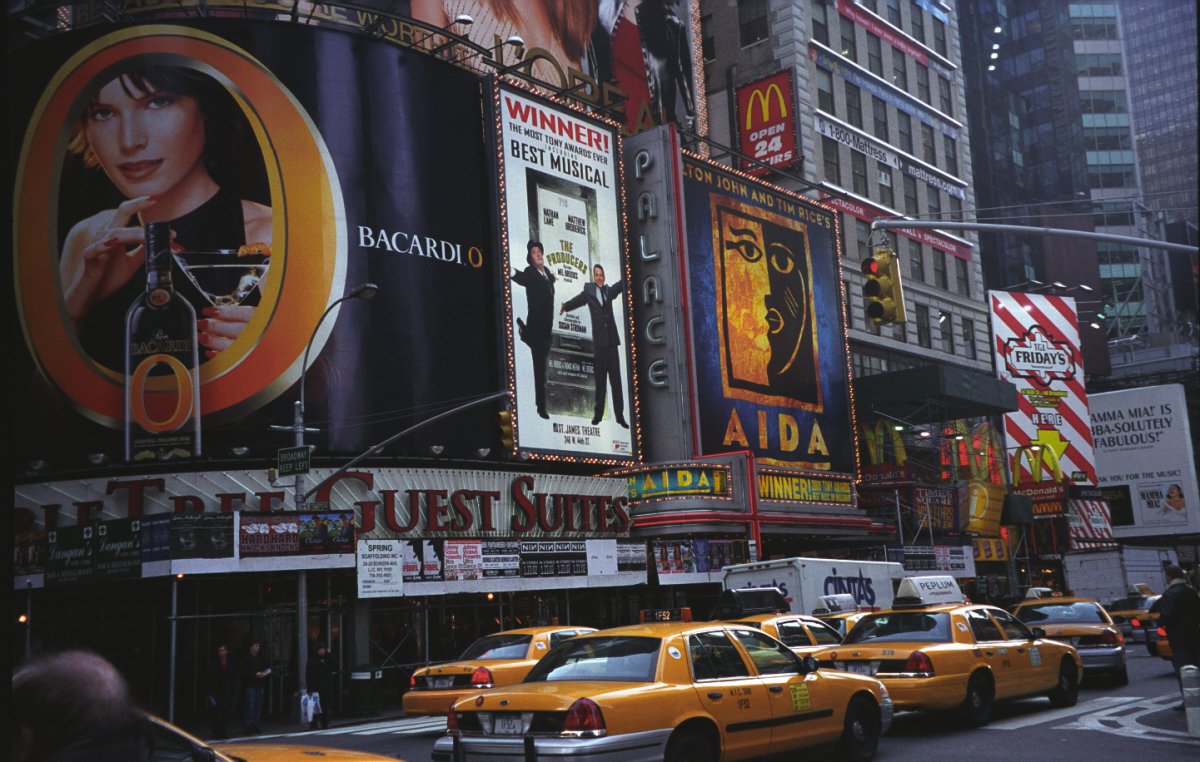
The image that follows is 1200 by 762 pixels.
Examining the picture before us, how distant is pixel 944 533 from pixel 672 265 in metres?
17.7

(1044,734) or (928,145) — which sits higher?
(928,145)

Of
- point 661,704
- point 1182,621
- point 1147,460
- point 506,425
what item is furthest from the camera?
point 1147,460

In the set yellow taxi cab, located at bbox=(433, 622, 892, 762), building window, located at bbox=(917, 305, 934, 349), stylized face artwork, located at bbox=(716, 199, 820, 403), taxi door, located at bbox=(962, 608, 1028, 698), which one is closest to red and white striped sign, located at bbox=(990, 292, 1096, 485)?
building window, located at bbox=(917, 305, 934, 349)

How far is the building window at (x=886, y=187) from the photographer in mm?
59719

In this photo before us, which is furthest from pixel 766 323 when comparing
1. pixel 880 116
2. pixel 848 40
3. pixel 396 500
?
pixel 848 40

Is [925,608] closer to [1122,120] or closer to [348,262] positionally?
[348,262]

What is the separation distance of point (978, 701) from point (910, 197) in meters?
50.2

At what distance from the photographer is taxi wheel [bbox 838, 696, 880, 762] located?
1253 centimetres

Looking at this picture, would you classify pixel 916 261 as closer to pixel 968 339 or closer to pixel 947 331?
pixel 947 331

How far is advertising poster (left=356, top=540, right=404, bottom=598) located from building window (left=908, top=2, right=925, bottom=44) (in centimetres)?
4884

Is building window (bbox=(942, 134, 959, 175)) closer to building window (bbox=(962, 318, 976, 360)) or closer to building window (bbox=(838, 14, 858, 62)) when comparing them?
building window (bbox=(962, 318, 976, 360))

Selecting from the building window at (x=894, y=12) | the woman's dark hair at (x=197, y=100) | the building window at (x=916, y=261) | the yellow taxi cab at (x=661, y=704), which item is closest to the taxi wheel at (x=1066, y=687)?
the yellow taxi cab at (x=661, y=704)

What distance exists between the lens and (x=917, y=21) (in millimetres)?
65562

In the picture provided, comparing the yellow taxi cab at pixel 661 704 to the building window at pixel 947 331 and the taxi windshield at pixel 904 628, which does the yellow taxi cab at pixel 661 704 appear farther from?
the building window at pixel 947 331
